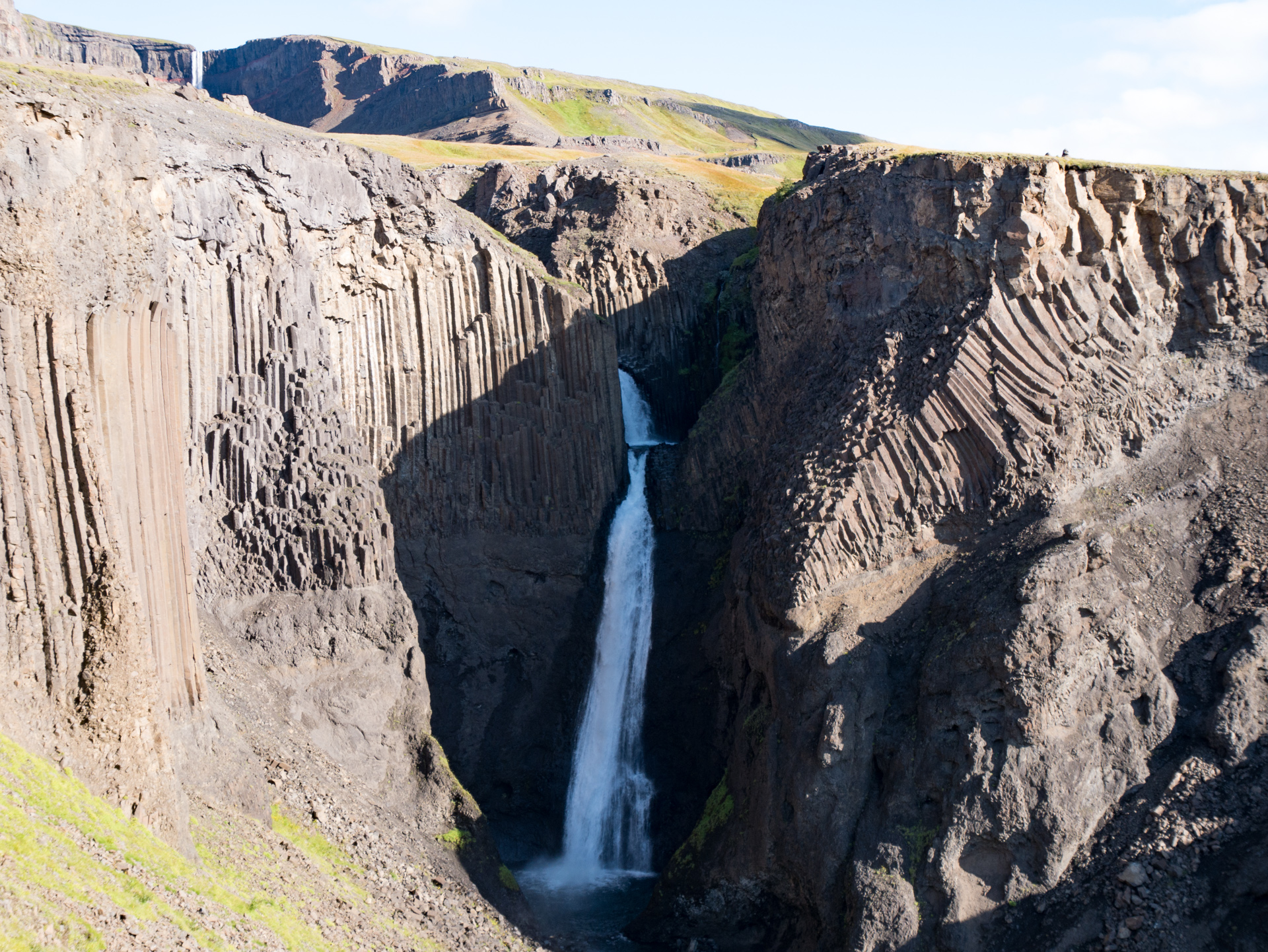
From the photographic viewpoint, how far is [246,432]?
86.5ft

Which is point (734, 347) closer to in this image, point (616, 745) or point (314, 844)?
point (616, 745)

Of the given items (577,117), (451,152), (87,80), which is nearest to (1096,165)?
(87,80)

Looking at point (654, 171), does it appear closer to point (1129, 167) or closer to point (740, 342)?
point (740, 342)

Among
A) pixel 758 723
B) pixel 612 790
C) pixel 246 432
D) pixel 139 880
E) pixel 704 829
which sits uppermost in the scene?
pixel 246 432

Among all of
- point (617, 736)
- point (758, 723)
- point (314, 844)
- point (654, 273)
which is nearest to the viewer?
point (314, 844)

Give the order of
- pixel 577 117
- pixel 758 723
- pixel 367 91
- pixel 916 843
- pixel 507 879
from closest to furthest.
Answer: pixel 916 843
pixel 758 723
pixel 507 879
pixel 367 91
pixel 577 117

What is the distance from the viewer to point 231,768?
68.3 feet

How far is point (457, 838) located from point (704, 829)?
560cm

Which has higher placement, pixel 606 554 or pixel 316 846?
pixel 606 554

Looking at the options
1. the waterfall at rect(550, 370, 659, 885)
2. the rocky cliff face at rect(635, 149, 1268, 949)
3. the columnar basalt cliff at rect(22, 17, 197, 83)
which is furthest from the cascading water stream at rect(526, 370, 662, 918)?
the columnar basalt cliff at rect(22, 17, 197, 83)

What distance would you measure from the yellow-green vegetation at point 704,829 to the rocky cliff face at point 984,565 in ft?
0.30

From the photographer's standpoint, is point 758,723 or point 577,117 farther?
point 577,117

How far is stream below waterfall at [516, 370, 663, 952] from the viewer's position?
25859mm

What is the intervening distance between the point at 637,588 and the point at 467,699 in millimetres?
5724
